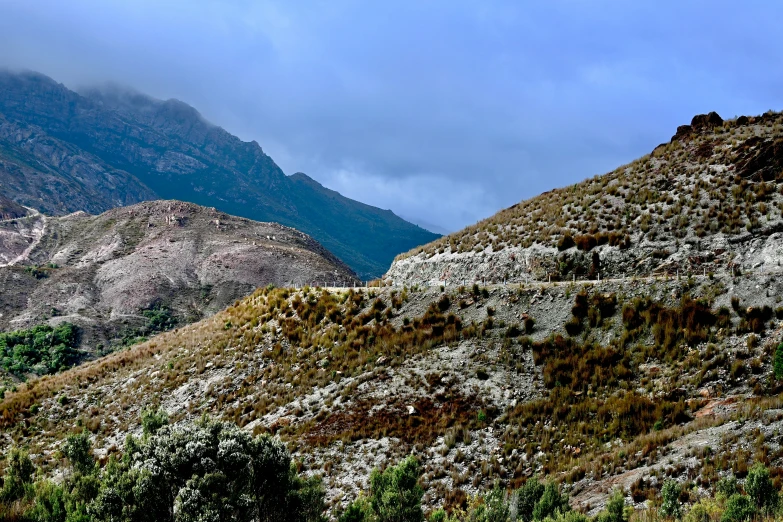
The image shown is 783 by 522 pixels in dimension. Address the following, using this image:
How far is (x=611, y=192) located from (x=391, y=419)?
22.1 m

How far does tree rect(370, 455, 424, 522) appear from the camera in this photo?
544 inches

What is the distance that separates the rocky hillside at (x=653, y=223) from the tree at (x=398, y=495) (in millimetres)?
16447

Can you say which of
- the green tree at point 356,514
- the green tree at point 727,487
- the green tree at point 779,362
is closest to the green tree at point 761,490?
the green tree at point 727,487

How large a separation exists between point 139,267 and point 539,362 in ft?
333

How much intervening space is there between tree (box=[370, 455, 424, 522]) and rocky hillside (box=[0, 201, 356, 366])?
246ft

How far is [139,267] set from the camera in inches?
4163

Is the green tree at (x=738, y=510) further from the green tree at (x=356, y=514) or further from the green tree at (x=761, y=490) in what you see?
the green tree at (x=356, y=514)

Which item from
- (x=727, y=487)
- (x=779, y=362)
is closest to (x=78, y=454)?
(x=727, y=487)

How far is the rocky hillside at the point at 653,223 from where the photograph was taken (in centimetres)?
2566

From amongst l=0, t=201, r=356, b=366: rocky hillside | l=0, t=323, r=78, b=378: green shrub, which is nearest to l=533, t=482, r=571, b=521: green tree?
l=0, t=323, r=78, b=378: green shrub

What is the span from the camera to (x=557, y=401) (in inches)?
770

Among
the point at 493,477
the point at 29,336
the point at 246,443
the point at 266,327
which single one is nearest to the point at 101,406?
the point at 266,327

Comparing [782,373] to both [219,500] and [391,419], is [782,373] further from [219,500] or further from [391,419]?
[219,500]

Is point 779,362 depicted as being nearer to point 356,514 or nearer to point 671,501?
point 671,501
